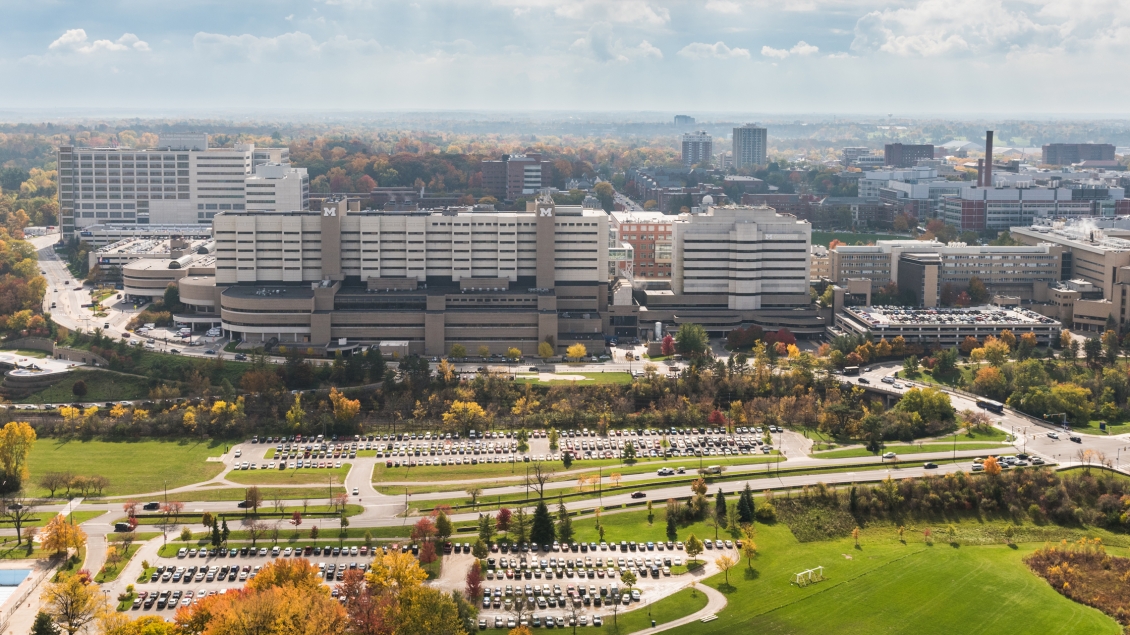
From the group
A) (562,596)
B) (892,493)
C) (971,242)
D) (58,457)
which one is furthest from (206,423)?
(971,242)

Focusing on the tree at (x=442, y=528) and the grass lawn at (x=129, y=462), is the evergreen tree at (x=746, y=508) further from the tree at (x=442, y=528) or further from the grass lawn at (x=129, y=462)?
the grass lawn at (x=129, y=462)

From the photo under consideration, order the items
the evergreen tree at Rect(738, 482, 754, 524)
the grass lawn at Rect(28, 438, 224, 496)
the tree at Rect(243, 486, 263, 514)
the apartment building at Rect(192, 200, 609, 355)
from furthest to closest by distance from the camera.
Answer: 1. the apartment building at Rect(192, 200, 609, 355)
2. the grass lawn at Rect(28, 438, 224, 496)
3. the tree at Rect(243, 486, 263, 514)
4. the evergreen tree at Rect(738, 482, 754, 524)

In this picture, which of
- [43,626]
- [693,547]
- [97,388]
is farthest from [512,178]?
[43,626]

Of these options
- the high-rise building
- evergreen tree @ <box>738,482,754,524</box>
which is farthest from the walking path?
the high-rise building

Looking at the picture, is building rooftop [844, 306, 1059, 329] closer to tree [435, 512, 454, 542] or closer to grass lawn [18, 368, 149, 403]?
tree [435, 512, 454, 542]

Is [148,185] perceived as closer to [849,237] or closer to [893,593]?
[849,237]

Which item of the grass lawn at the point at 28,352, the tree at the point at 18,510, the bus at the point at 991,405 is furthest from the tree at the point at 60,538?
the bus at the point at 991,405
